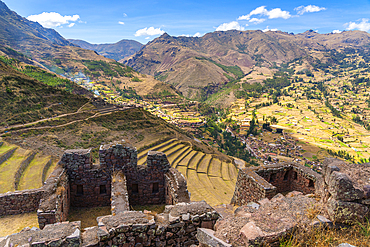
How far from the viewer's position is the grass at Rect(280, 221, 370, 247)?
4.41 metres

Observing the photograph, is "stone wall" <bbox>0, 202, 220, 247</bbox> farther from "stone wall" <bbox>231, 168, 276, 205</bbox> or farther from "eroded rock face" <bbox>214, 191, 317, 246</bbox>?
"stone wall" <bbox>231, 168, 276, 205</bbox>

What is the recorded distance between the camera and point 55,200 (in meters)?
7.81

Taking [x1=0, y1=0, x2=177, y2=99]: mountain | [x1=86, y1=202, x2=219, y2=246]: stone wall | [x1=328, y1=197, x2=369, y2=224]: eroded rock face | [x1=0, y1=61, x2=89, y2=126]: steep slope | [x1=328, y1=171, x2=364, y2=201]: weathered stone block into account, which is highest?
[x1=0, y1=0, x2=177, y2=99]: mountain

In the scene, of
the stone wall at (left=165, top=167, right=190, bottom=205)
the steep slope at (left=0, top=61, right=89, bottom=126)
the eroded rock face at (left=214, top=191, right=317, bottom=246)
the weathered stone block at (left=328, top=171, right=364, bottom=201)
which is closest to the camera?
the eroded rock face at (left=214, top=191, right=317, bottom=246)

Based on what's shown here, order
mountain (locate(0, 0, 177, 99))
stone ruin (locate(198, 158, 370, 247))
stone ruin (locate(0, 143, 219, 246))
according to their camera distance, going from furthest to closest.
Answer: mountain (locate(0, 0, 177, 99)) < stone ruin (locate(0, 143, 219, 246)) < stone ruin (locate(198, 158, 370, 247))

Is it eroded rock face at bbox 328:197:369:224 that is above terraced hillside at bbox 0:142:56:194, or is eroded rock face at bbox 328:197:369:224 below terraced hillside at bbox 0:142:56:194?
above

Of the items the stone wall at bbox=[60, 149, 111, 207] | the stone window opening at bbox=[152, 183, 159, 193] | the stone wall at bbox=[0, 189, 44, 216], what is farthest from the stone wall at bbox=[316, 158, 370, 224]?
the stone wall at bbox=[0, 189, 44, 216]

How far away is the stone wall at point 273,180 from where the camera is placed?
9.92 m

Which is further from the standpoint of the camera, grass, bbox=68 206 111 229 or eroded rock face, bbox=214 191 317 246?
grass, bbox=68 206 111 229

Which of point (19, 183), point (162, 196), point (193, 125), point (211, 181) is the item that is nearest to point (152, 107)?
point (193, 125)

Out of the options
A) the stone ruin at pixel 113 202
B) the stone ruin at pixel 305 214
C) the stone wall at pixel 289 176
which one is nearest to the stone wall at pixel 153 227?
the stone ruin at pixel 113 202

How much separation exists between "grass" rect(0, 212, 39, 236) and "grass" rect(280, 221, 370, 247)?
10.9 m

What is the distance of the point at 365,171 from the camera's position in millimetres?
5461

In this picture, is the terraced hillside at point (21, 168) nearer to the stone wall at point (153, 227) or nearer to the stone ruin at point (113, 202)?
the stone ruin at point (113, 202)
